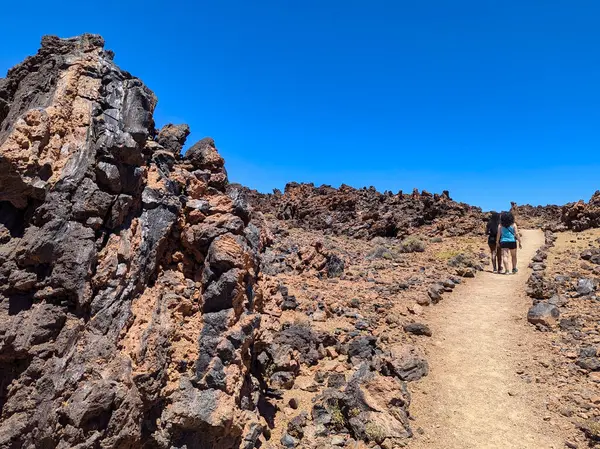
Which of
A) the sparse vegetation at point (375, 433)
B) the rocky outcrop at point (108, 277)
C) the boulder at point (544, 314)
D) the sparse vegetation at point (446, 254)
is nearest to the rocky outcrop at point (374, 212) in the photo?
the sparse vegetation at point (446, 254)

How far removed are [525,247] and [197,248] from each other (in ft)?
66.4

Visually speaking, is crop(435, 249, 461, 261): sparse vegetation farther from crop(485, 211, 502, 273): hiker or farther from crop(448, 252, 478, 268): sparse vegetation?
crop(485, 211, 502, 273): hiker

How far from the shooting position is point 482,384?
758cm

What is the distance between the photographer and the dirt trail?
20.4 feet

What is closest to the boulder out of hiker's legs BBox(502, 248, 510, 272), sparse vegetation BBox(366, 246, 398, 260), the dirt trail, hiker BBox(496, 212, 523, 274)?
the dirt trail

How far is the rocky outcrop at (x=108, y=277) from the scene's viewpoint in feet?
13.0

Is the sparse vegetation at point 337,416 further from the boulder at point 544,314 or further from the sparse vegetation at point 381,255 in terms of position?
the sparse vegetation at point 381,255

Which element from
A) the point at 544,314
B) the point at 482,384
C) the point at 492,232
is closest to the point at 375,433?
the point at 482,384

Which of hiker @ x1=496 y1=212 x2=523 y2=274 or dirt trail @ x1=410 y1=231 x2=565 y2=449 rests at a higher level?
hiker @ x1=496 y1=212 x2=523 y2=274

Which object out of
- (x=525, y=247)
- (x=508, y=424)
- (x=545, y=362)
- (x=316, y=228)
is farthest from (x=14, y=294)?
(x=316, y=228)

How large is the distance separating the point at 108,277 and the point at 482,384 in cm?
720

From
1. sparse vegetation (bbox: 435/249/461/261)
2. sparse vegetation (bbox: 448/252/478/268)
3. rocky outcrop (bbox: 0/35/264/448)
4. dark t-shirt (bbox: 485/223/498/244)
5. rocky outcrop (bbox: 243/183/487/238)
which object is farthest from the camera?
rocky outcrop (bbox: 243/183/487/238)

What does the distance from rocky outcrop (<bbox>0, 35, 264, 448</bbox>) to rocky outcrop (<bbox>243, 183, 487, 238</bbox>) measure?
23.3 metres

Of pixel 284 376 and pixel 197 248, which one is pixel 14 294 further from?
pixel 284 376
